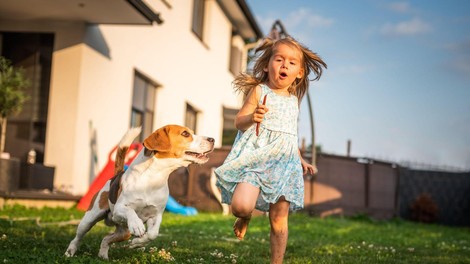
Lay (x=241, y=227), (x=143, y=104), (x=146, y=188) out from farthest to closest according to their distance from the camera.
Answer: (x=143, y=104)
(x=146, y=188)
(x=241, y=227)

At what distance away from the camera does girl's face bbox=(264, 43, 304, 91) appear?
16.3ft

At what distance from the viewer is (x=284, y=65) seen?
4953 mm

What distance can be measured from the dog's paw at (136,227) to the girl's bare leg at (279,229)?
3.25ft

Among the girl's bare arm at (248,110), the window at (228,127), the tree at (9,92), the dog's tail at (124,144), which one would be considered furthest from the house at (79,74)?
the window at (228,127)

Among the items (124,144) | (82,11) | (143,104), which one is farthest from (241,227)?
(143,104)

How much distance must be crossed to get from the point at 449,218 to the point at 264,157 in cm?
1874

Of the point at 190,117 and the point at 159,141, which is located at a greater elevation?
the point at 190,117

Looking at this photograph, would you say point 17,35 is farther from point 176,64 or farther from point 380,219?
point 380,219

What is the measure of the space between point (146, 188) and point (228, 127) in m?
19.0

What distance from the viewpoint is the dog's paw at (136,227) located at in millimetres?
4746

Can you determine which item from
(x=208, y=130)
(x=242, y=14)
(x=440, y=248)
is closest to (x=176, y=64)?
(x=208, y=130)

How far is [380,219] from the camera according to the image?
1766cm

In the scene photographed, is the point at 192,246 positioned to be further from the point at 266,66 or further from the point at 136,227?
the point at 266,66

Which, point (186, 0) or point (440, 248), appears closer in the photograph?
point (440, 248)
